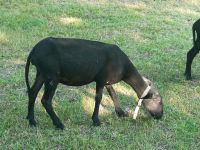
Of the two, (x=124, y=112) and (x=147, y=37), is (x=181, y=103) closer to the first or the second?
(x=124, y=112)

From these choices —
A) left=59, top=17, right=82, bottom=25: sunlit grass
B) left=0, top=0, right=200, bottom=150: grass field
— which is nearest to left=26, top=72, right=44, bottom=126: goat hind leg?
left=0, top=0, right=200, bottom=150: grass field

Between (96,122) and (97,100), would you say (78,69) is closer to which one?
(97,100)

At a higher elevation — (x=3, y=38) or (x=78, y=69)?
(x=78, y=69)

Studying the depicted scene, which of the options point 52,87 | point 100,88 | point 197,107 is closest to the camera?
point 52,87

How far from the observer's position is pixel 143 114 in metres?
8.43

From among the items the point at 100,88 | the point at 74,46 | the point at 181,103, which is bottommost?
the point at 181,103

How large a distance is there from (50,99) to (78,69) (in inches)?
25.9

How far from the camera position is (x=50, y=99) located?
7258mm

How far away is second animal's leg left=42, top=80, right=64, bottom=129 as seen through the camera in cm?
715

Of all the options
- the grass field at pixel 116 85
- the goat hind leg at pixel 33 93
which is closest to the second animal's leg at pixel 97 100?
the grass field at pixel 116 85

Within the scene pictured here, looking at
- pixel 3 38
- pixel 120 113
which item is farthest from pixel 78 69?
pixel 3 38

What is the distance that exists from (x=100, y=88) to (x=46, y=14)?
8859mm

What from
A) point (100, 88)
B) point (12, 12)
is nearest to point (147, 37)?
point (12, 12)

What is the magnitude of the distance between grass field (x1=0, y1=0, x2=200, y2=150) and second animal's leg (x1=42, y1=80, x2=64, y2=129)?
133mm
